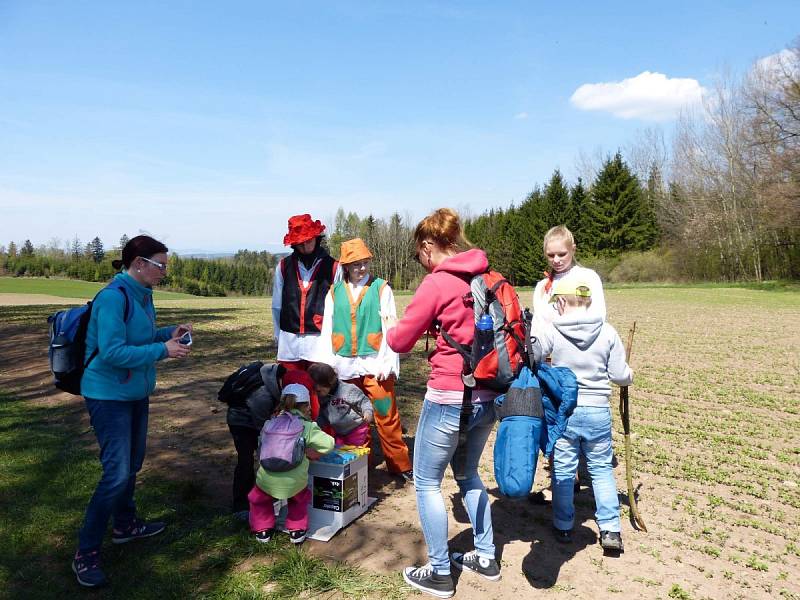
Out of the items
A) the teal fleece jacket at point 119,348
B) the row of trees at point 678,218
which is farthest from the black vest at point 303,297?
the row of trees at point 678,218

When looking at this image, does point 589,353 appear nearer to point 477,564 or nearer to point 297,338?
point 477,564

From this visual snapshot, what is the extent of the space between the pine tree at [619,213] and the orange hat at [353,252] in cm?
5085

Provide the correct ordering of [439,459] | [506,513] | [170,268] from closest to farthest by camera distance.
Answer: [439,459]
[506,513]
[170,268]

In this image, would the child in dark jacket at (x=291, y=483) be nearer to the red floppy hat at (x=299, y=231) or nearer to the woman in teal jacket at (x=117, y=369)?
the woman in teal jacket at (x=117, y=369)

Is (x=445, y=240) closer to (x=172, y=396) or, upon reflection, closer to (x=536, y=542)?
(x=536, y=542)

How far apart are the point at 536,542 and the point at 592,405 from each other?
1.04m

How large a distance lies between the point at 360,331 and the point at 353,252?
2.17ft

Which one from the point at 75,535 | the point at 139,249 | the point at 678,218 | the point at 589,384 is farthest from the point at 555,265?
the point at 678,218

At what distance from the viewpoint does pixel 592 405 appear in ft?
12.9

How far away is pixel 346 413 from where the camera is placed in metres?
4.58

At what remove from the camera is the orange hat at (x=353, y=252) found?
4.86 m

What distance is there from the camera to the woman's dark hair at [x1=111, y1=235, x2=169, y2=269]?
12.0 feet

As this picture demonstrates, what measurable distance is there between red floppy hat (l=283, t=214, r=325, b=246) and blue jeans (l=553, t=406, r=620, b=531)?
257 centimetres

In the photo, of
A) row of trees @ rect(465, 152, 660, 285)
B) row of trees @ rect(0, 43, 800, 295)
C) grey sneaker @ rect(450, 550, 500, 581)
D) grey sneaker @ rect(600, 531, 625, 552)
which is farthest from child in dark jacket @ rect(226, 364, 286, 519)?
row of trees @ rect(465, 152, 660, 285)
